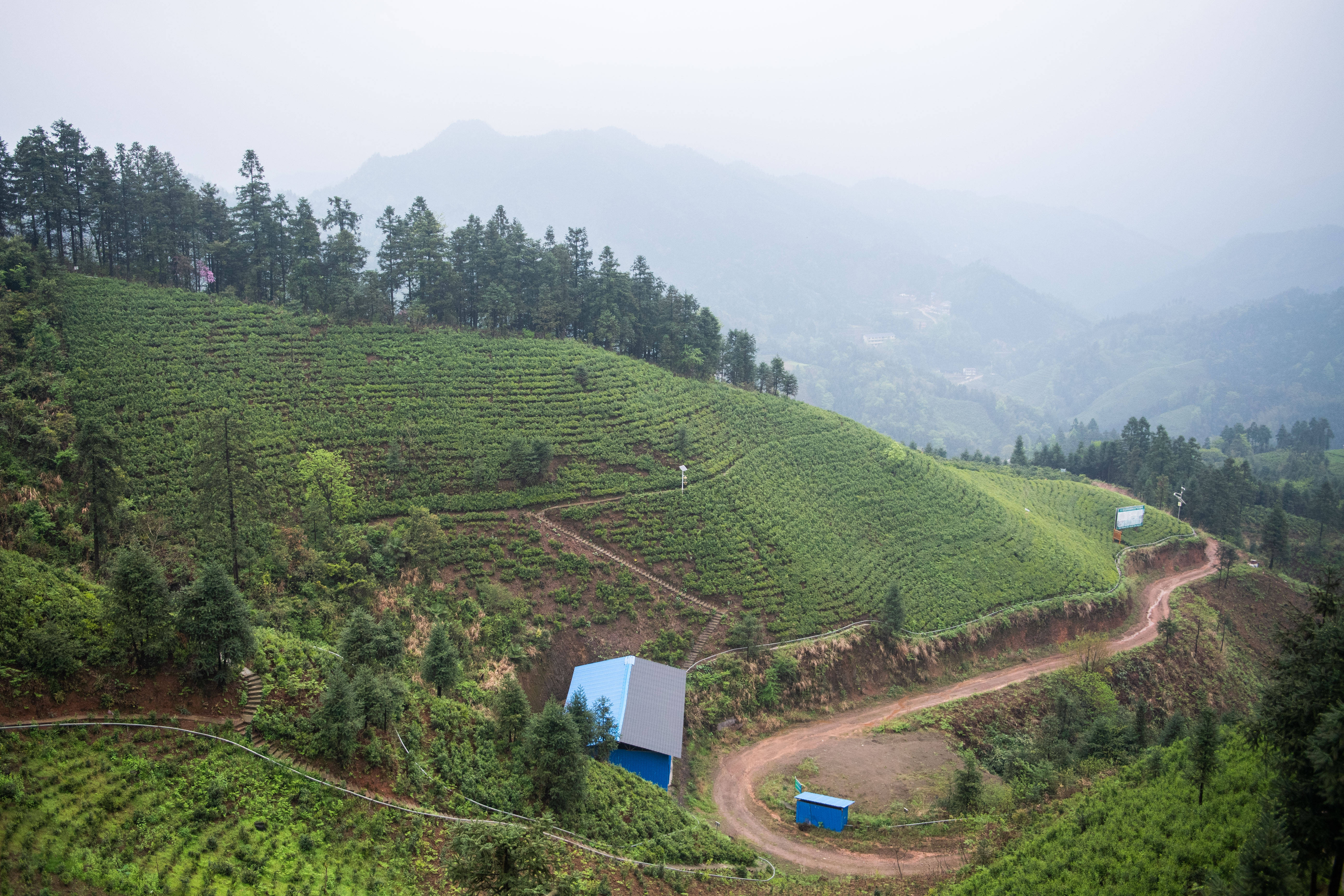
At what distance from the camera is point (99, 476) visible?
79.7 ft

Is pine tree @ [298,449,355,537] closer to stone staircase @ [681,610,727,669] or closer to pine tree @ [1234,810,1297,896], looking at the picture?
stone staircase @ [681,610,727,669]

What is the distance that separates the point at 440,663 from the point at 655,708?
1059cm

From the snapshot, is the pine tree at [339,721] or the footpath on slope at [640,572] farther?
the footpath on slope at [640,572]

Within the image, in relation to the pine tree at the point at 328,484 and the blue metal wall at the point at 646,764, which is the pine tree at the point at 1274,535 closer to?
the blue metal wall at the point at 646,764

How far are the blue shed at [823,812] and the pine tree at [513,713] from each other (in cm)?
1261

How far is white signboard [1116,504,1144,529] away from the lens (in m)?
64.9

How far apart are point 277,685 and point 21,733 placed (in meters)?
5.69

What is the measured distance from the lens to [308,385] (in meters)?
45.2

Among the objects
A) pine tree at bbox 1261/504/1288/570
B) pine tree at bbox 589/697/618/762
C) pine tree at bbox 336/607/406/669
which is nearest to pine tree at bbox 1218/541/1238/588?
pine tree at bbox 1261/504/1288/570

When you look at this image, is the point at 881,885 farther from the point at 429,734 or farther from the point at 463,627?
the point at 463,627

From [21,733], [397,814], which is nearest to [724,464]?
[397,814]

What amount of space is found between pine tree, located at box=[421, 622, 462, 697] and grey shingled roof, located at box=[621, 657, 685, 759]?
7896 millimetres

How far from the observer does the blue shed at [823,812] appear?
88.0 ft

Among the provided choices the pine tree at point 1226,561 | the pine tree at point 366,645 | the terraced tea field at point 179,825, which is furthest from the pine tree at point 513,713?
the pine tree at point 1226,561
